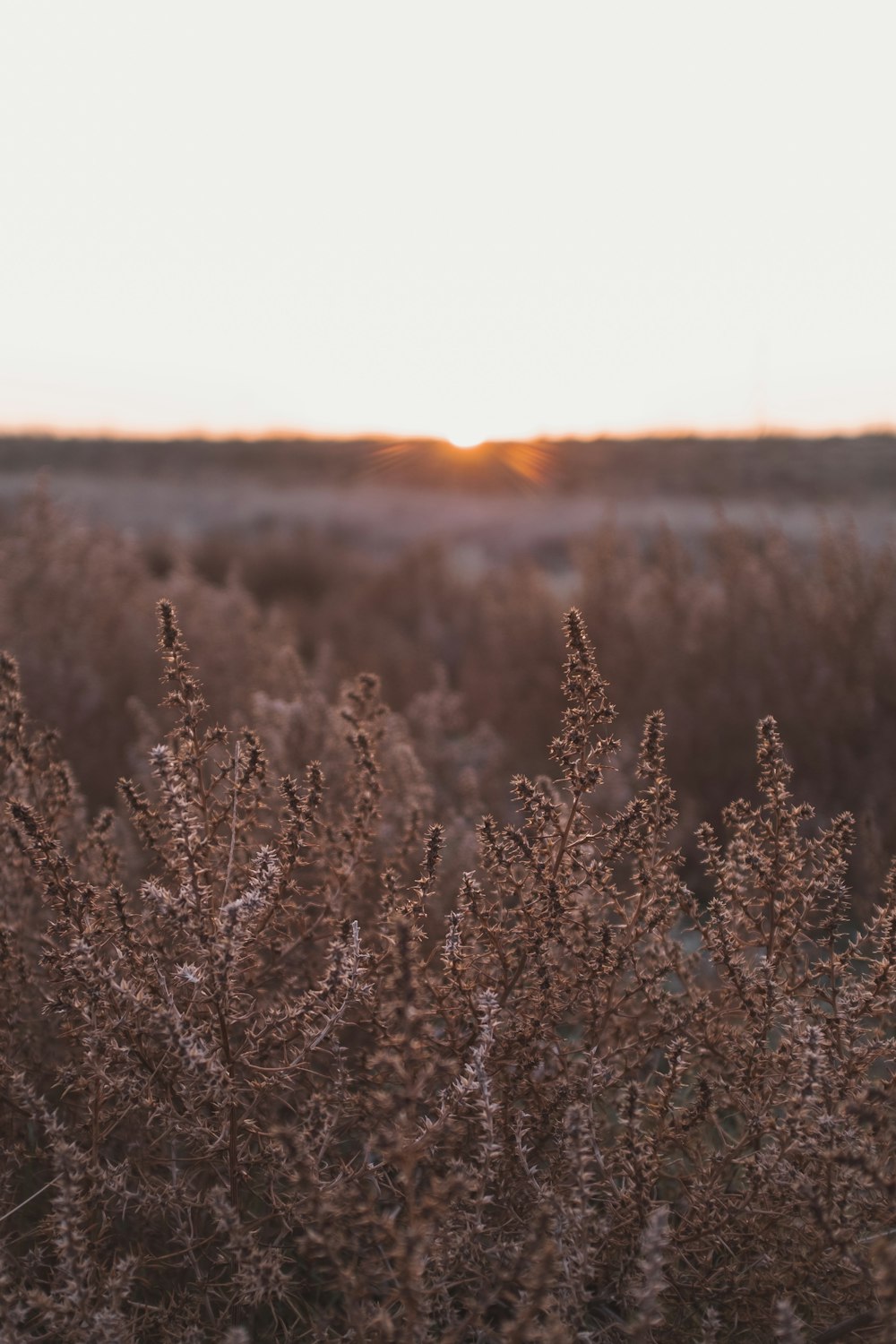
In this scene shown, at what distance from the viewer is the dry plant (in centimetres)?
133

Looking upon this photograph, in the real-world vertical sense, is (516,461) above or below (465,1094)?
above

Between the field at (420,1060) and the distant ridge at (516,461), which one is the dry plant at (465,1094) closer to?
the field at (420,1060)

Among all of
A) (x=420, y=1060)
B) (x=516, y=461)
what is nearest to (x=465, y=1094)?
(x=420, y=1060)

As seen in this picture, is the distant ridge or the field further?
the distant ridge

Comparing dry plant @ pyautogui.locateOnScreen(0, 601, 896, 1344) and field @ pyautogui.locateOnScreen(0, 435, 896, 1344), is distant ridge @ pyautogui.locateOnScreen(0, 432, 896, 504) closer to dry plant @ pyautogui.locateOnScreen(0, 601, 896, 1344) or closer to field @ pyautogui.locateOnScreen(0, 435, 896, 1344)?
field @ pyautogui.locateOnScreen(0, 435, 896, 1344)

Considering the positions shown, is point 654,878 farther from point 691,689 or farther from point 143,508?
point 143,508

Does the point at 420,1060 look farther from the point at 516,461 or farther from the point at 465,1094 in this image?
the point at 516,461

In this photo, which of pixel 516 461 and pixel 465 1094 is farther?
pixel 516 461

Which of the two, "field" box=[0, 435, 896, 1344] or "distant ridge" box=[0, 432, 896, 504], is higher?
"distant ridge" box=[0, 432, 896, 504]

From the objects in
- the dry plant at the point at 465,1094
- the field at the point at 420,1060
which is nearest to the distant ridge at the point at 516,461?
the field at the point at 420,1060

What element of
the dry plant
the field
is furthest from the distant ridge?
the dry plant

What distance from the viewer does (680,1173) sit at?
5.66 ft

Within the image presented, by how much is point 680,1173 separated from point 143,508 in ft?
77.5

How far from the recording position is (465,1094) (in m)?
1.35
